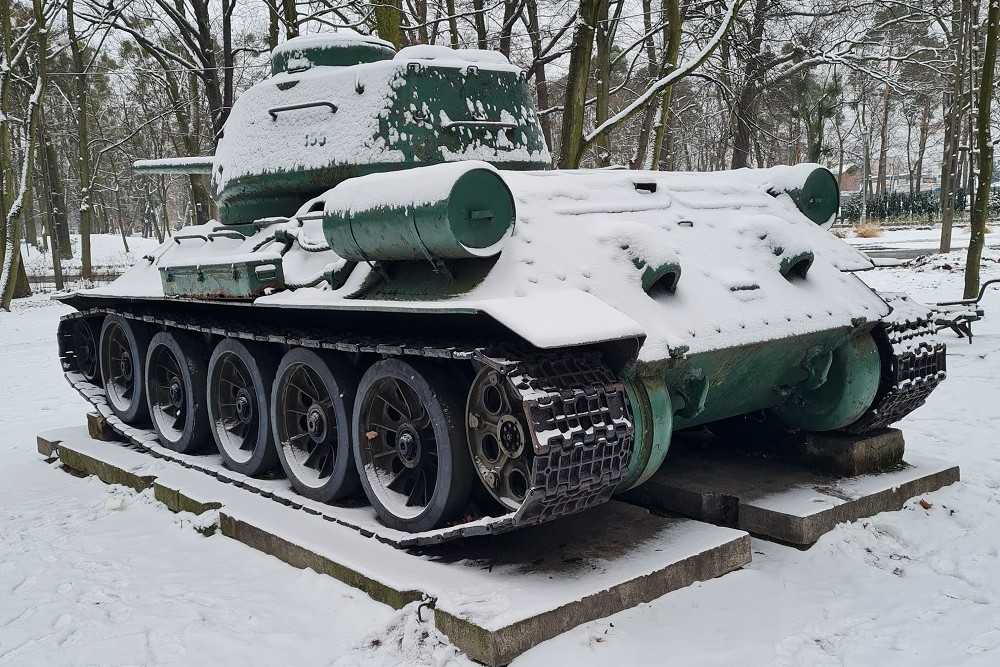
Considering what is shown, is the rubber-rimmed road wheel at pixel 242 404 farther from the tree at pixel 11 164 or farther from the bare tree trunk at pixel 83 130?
the bare tree trunk at pixel 83 130

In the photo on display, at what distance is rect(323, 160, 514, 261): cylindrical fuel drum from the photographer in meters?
4.10

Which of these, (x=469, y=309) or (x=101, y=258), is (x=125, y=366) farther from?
(x=101, y=258)

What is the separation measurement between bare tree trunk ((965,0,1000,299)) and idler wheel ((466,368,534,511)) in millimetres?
7434

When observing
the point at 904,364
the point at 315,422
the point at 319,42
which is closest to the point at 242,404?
the point at 315,422

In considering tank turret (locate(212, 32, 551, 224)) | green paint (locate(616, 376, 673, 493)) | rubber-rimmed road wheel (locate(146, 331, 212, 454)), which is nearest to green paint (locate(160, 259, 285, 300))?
rubber-rimmed road wheel (locate(146, 331, 212, 454))

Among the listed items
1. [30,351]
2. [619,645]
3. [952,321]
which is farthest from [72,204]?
[619,645]

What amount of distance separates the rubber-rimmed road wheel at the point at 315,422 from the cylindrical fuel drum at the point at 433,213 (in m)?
0.95

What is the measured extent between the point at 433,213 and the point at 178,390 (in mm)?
3627

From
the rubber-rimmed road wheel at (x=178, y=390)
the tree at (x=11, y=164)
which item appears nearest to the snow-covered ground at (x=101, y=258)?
the tree at (x=11, y=164)

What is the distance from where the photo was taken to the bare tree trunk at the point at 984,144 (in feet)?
31.8

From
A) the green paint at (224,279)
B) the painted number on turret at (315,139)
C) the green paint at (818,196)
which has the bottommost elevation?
the green paint at (224,279)

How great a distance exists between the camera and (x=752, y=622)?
4055 mm

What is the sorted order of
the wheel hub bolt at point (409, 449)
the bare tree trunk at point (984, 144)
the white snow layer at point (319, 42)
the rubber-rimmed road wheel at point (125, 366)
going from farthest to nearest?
the bare tree trunk at point (984, 144)
the rubber-rimmed road wheel at point (125, 366)
the white snow layer at point (319, 42)
the wheel hub bolt at point (409, 449)

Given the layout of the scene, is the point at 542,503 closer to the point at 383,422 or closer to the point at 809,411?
the point at 383,422
